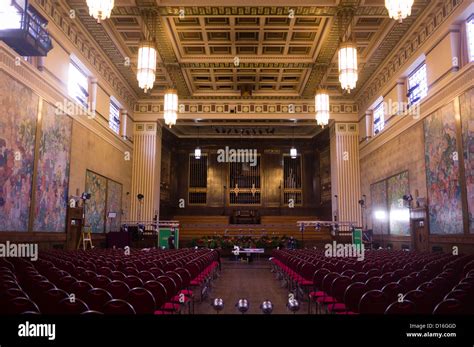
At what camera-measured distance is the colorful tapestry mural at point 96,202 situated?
15.0 meters

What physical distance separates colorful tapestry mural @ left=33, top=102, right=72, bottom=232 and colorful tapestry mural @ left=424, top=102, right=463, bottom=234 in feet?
39.7

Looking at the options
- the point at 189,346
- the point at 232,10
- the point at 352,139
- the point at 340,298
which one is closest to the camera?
the point at 189,346

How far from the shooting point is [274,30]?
14734mm

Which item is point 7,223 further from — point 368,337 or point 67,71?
point 368,337

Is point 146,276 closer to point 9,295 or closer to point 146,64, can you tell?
point 9,295

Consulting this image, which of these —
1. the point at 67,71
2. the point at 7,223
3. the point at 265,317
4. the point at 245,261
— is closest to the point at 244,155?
the point at 245,261

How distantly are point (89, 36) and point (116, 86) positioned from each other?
4.04m

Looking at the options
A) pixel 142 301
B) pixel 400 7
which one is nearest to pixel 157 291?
pixel 142 301

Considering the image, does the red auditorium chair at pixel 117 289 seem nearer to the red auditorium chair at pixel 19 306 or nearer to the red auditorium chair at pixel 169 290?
the red auditorium chair at pixel 169 290

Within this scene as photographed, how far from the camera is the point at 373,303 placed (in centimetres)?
376

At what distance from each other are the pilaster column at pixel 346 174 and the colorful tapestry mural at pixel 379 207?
155cm

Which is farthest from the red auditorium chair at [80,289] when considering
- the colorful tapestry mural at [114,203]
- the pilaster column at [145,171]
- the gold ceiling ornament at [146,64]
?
the pilaster column at [145,171]

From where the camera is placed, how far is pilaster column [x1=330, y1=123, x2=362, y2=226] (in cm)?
2059

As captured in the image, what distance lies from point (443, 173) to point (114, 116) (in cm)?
1454
